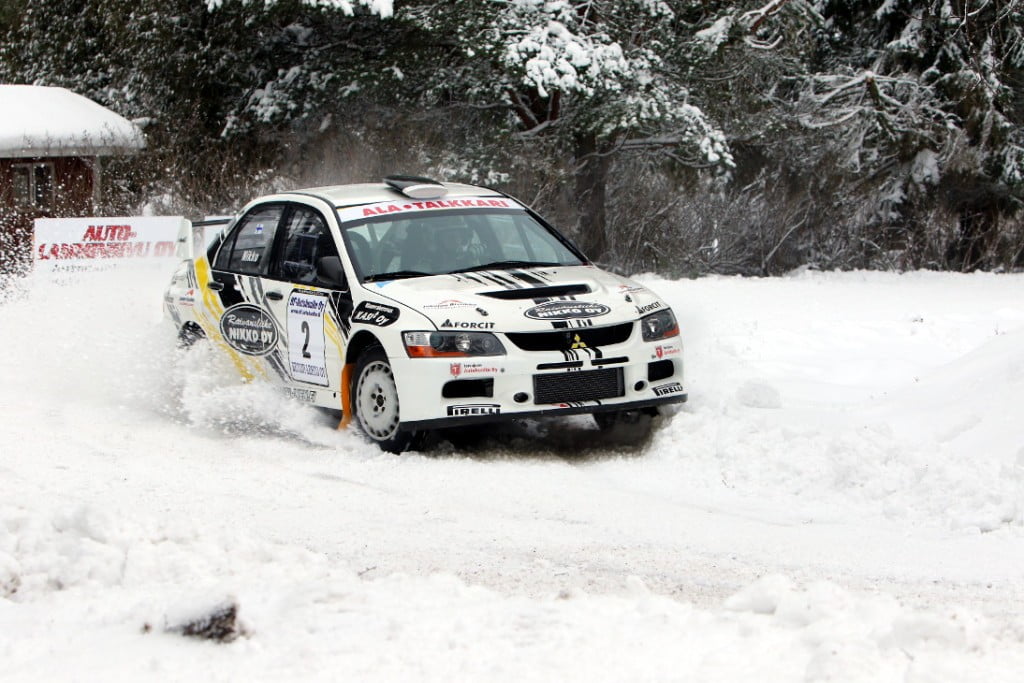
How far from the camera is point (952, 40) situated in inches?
1022

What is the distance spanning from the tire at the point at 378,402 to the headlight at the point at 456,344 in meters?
0.27

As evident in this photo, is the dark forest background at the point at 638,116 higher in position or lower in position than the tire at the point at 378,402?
higher

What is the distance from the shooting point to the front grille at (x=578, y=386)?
8094mm

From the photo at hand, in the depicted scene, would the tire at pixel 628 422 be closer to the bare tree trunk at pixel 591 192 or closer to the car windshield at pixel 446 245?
the car windshield at pixel 446 245

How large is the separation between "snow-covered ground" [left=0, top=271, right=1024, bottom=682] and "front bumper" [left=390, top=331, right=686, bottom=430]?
303mm

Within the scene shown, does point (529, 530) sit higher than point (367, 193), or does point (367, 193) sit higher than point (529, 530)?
point (367, 193)

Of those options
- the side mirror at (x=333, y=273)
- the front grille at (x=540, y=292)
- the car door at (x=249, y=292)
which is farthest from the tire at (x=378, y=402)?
the car door at (x=249, y=292)

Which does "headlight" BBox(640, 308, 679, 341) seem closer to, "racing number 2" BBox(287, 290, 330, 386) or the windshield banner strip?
the windshield banner strip

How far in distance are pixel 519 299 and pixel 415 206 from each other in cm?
144

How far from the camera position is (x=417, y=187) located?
9602 mm

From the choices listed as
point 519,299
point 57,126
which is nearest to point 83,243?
point 519,299

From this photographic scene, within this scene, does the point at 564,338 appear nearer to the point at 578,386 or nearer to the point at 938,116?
the point at 578,386

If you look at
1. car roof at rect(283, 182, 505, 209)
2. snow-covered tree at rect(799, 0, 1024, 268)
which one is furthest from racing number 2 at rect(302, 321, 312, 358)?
snow-covered tree at rect(799, 0, 1024, 268)

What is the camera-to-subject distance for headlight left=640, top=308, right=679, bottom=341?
28.0 feet
